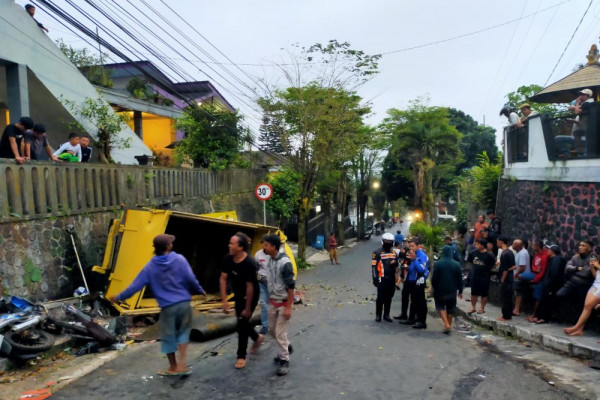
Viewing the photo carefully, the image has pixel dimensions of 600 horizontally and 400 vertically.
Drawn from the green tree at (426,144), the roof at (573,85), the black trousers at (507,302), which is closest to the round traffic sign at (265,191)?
the roof at (573,85)

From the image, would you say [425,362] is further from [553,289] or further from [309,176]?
[309,176]

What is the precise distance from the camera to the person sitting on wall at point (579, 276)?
757 centimetres

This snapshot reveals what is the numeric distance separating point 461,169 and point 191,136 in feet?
106

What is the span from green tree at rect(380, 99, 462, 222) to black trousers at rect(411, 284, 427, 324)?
25.0 m

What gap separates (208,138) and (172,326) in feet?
42.8

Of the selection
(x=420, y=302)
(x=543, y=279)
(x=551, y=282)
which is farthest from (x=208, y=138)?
(x=551, y=282)

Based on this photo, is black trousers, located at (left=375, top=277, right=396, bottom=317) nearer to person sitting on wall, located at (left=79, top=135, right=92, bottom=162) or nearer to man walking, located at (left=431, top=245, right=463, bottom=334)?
man walking, located at (left=431, top=245, right=463, bottom=334)

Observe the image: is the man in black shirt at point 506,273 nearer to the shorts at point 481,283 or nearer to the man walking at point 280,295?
the shorts at point 481,283

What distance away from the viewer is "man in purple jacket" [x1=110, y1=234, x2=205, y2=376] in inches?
200

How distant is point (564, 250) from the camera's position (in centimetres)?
916

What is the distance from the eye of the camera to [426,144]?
33.9 m

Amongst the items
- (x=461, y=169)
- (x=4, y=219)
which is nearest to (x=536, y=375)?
(x=4, y=219)

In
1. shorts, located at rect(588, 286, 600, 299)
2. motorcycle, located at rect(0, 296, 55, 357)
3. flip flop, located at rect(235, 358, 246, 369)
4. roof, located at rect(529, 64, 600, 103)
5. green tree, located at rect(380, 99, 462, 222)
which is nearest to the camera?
motorcycle, located at rect(0, 296, 55, 357)

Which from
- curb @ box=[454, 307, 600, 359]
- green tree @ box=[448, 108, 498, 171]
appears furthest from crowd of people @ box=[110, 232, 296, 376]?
green tree @ box=[448, 108, 498, 171]
